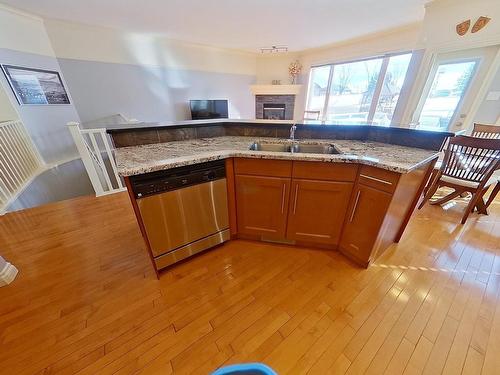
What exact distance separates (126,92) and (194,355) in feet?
16.8

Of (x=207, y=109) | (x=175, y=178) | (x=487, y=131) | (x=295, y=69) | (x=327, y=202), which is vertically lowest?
(x=327, y=202)

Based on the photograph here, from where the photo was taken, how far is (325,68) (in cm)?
549

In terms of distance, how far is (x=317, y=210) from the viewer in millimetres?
1578

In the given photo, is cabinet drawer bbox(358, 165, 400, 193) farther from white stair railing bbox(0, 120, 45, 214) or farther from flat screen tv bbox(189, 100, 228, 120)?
flat screen tv bbox(189, 100, 228, 120)

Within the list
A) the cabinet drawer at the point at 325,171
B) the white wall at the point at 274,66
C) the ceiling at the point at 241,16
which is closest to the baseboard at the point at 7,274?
the cabinet drawer at the point at 325,171

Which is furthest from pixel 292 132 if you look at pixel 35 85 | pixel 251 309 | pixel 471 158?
pixel 35 85

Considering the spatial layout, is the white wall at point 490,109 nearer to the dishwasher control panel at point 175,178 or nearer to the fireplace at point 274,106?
the dishwasher control panel at point 175,178

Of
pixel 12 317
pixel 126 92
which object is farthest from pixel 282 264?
pixel 126 92

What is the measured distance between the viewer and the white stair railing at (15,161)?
8.58 feet

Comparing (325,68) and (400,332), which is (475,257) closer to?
(400,332)

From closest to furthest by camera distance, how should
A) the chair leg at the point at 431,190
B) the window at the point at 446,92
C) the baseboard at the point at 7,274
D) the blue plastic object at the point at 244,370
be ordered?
the blue plastic object at the point at 244,370
the baseboard at the point at 7,274
the chair leg at the point at 431,190
the window at the point at 446,92

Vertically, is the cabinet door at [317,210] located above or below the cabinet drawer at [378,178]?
below

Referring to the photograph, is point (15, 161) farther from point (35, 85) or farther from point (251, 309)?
point (251, 309)

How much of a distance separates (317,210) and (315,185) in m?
0.23
